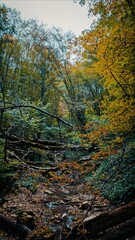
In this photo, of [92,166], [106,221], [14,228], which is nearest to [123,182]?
[106,221]

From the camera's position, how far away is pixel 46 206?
249 inches

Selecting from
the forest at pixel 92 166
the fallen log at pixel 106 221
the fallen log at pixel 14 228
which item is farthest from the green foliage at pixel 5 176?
the fallen log at pixel 106 221

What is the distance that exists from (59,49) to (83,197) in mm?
12383

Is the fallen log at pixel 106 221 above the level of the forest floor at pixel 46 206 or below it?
above

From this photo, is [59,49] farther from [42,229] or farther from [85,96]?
[42,229]

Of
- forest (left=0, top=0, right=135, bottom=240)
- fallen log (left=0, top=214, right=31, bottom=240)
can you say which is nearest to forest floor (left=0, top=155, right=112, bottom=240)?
forest (left=0, top=0, right=135, bottom=240)

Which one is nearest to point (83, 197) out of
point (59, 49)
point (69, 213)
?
point (69, 213)

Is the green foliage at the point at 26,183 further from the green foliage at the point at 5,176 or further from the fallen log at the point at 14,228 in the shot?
the fallen log at the point at 14,228

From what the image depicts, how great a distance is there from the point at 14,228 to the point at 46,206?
2198 millimetres

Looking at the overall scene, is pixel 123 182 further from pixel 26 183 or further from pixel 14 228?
pixel 26 183

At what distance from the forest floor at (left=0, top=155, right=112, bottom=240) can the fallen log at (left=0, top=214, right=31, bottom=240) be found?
4.4 inches

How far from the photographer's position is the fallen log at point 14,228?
4184 millimetres

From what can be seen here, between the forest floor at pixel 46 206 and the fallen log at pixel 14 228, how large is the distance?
11 cm

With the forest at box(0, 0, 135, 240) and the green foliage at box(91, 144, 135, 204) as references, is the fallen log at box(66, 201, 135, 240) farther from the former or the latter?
the green foliage at box(91, 144, 135, 204)
